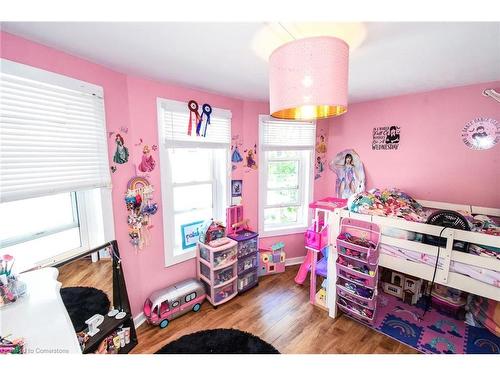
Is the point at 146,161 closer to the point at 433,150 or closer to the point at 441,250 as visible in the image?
the point at 441,250

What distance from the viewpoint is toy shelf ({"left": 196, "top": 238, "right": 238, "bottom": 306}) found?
93.0 inches

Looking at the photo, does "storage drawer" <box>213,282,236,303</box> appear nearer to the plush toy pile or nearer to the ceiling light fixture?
the plush toy pile

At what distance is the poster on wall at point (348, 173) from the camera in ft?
9.93

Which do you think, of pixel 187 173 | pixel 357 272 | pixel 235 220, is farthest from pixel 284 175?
pixel 357 272

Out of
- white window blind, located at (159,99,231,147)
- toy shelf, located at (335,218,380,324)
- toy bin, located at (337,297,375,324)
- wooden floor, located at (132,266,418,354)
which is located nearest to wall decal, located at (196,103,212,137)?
white window blind, located at (159,99,231,147)

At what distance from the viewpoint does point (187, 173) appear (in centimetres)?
253

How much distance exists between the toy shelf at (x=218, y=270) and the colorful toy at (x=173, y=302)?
112 millimetres

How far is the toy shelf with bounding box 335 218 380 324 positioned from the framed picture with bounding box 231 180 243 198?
1274mm

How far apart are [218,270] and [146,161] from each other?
4.38ft

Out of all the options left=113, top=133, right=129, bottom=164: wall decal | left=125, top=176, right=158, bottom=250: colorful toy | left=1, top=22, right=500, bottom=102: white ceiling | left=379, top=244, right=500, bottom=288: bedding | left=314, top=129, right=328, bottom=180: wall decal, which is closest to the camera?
left=1, top=22, right=500, bottom=102: white ceiling

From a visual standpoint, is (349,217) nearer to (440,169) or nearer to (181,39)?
(440,169)
